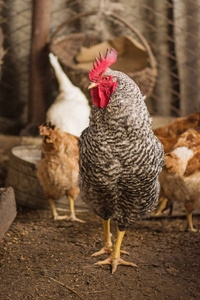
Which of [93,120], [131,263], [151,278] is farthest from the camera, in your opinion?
[131,263]

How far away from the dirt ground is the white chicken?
1235 millimetres

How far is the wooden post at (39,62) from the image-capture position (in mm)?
4715

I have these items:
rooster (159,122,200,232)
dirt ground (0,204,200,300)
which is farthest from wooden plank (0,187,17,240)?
rooster (159,122,200,232)

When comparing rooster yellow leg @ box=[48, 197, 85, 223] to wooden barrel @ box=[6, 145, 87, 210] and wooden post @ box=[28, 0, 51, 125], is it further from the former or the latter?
wooden post @ box=[28, 0, 51, 125]

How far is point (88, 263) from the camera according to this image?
222 cm

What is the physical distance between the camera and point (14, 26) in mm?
5469

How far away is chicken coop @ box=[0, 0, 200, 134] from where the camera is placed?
5.01 m

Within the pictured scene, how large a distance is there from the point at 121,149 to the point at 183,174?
3.34 ft

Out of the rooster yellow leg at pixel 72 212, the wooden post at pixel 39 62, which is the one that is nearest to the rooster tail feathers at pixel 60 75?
the wooden post at pixel 39 62

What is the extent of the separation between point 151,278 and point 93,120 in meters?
1.01

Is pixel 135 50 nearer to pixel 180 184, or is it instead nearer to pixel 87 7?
pixel 87 7

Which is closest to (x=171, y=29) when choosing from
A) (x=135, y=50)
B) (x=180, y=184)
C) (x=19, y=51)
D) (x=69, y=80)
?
(x=135, y=50)

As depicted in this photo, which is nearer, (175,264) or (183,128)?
(175,264)

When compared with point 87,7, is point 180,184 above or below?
below
